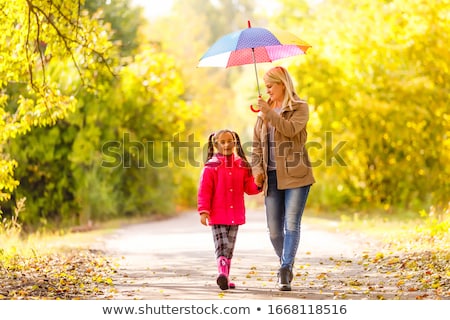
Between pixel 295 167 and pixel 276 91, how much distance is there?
839 mm

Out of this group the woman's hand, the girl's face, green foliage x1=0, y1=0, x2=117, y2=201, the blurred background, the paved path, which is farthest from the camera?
the blurred background

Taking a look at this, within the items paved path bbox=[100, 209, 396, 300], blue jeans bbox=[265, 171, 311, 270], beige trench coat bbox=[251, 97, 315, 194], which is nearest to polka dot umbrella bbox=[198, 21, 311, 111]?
beige trench coat bbox=[251, 97, 315, 194]

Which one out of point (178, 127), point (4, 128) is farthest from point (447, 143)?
point (4, 128)

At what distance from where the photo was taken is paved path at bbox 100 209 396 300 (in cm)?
878

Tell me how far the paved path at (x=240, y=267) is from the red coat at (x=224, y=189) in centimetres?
79

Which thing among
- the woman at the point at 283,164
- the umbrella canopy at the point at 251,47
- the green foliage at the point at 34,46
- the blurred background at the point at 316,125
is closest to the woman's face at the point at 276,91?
the woman at the point at 283,164

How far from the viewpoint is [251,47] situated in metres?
9.31

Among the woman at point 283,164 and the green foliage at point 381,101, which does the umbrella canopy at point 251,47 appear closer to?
the woman at point 283,164

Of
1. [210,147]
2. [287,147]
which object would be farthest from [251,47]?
[287,147]

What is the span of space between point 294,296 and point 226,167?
1573mm

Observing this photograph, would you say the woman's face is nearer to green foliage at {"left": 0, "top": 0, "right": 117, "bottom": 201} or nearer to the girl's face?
the girl's face

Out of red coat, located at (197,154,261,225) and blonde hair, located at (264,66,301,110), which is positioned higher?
blonde hair, located at (264,66,301,110)

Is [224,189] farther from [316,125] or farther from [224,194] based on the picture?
[316,125]

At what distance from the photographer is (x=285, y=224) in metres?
8.76
